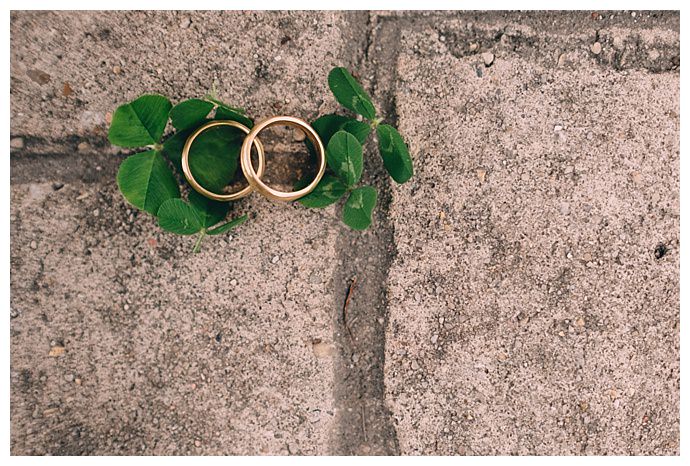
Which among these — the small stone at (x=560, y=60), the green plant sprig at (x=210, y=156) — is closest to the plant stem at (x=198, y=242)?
the green plant sprig at (x=210, y=156)

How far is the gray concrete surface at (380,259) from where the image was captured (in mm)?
1240

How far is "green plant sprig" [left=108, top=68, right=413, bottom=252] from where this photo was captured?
113cm

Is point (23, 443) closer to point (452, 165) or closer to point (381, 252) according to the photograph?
point (381, 252)

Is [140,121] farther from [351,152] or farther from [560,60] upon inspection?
[560,60]

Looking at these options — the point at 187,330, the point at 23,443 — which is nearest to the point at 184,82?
the point at 187,330

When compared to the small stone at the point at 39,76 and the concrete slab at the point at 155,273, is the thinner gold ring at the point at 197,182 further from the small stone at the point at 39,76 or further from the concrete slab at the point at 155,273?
the small stone at the point at 39,76

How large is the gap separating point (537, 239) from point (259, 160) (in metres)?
0.62

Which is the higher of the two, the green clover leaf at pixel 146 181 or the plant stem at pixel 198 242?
the green clover leaf at pixel 146 181

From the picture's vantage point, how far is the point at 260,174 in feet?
3.93

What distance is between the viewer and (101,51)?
124 centimetres

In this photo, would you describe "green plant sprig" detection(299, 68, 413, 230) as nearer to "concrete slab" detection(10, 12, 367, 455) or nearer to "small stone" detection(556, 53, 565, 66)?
"concrete slab" detection(10, 12, 367, 455)

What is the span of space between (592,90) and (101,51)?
1.05 metres

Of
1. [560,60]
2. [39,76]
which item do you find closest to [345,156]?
[560,60]

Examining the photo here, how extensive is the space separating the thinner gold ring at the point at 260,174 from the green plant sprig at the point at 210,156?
3cm
